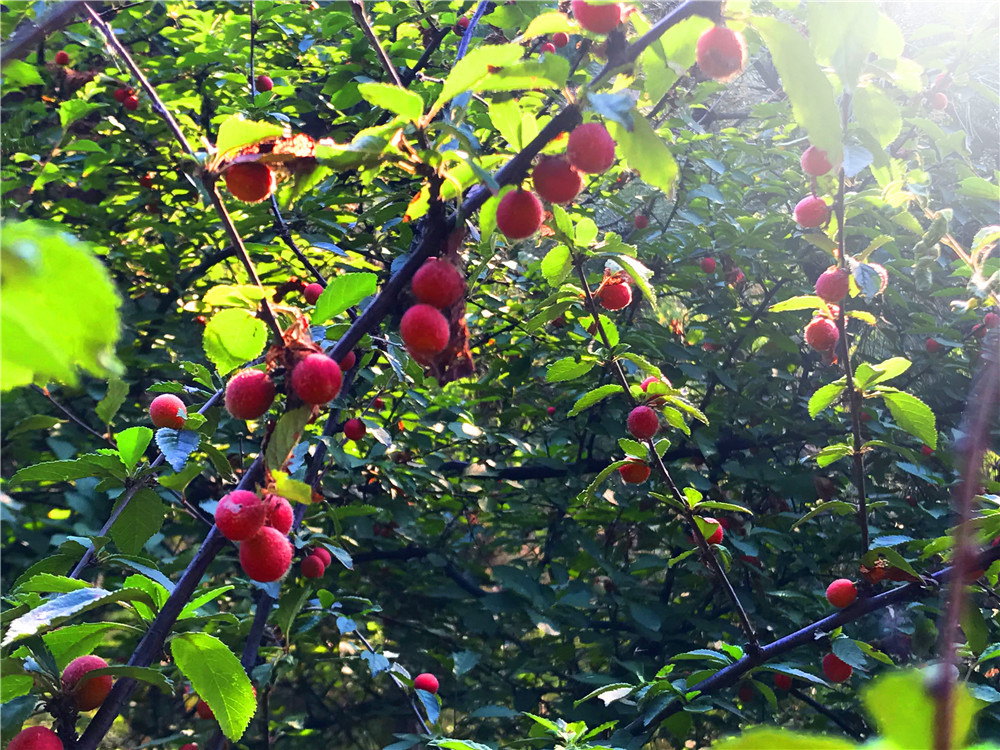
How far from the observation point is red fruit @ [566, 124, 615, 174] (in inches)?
37.4

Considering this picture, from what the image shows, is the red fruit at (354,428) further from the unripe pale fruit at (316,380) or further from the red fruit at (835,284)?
the unripe pale fruit at (316,380)

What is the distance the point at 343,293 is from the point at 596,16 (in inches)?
21.3

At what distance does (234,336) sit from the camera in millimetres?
1084

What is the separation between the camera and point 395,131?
88 cm

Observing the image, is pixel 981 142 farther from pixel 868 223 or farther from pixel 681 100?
pixel 681 100

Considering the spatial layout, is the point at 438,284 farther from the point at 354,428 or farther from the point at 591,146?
the point at 354,428

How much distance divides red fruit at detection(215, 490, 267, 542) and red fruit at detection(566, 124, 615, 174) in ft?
1.98

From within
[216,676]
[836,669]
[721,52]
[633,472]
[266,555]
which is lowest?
[836,669]

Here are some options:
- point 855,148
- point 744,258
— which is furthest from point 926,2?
point 855,148

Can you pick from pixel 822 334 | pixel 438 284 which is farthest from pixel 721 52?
pixel 822 334

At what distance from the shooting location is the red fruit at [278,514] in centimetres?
101

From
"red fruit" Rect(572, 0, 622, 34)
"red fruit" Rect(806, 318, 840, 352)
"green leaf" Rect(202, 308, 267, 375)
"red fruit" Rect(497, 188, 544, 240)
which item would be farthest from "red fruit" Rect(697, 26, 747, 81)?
"red fruit" Rect(806, 318, 840, 352)

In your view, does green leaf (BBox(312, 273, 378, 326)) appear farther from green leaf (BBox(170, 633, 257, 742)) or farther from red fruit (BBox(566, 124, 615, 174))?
green leaf (BBox(170, 633, 257, 742))

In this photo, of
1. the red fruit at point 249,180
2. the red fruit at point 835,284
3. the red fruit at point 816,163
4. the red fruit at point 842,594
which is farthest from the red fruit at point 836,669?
the red fruit at point 249,180
